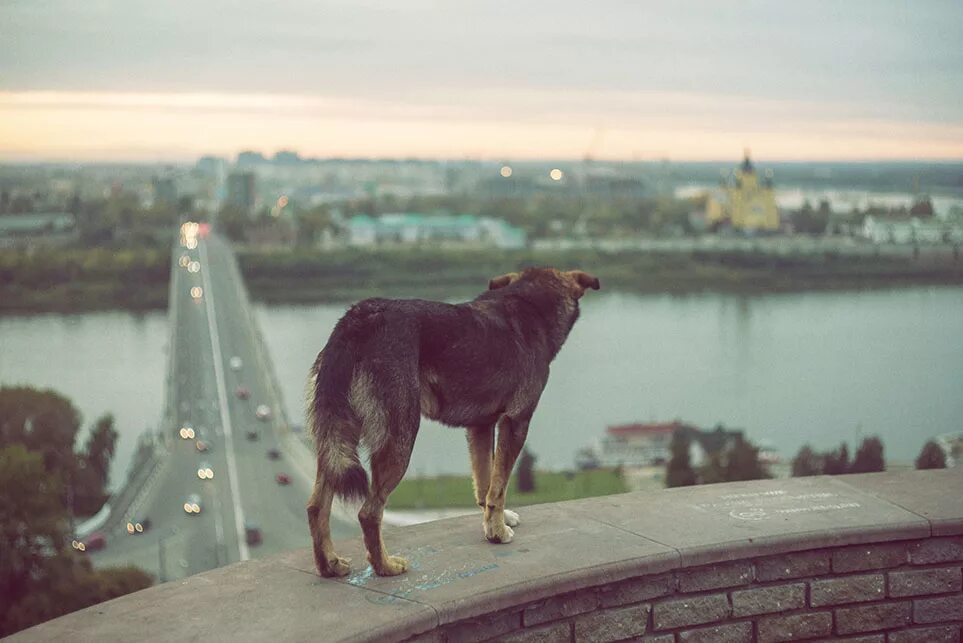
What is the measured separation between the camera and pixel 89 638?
1.73 m

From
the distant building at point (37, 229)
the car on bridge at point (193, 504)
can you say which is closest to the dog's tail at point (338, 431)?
the car on bridge at point (193, 504)

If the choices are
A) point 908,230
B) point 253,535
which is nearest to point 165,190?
point 908,230

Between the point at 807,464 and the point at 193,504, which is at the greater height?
the point at 807,464

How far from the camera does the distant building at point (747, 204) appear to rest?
36.3m

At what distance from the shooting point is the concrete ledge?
72.1 inches

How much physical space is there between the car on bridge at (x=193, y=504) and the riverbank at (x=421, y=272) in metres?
9.18

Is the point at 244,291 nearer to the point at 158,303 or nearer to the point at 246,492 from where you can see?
the point at 158,303

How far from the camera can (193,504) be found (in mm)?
15922

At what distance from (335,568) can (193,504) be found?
14.5 meters

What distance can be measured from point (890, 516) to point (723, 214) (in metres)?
36.1

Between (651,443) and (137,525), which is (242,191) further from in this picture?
(137,525)

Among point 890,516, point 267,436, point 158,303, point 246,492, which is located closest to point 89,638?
point 890,516

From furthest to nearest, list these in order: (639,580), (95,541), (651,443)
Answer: (651,443) < (95,541) < (639,580)

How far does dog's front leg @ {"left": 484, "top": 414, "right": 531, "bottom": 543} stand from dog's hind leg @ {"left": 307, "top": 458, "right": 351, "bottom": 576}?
317 mm
